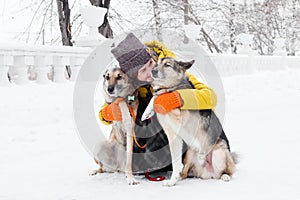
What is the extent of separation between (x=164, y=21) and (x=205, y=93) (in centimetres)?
1614

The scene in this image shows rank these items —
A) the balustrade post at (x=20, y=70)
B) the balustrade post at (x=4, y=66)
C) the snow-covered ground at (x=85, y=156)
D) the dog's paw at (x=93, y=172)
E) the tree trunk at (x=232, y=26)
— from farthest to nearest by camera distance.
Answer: the tree trunk at (x=232, y=26) < the balustrade post at (x=20, y=70) < the balustrade post at (x=4, y=66) < the dog's paw at (x=93, y=172) < the snow-covered ground at (x=85, y=156)

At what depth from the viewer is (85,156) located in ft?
12.9

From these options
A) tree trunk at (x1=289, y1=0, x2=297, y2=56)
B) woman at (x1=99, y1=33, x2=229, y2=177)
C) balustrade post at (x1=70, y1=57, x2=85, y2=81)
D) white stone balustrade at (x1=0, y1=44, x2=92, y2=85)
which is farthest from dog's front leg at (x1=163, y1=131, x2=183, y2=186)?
tree trunk at (x1=289, y1=0, x2=297, y2=56)

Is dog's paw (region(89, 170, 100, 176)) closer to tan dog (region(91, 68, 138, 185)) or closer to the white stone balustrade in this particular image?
tan dog (region(91, 68, 138, 185))

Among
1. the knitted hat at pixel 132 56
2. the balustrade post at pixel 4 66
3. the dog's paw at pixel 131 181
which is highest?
the knitted hat at pixel 132 56

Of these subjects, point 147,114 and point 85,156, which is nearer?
point 147,114

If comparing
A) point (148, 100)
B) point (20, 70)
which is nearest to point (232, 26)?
point (20, 70)

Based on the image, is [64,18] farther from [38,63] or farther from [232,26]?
[38,63]

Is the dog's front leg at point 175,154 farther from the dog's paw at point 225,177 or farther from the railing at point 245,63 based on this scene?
the railing at point 245,63

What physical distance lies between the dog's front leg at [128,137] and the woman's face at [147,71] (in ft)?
0.79

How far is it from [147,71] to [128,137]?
518 mm

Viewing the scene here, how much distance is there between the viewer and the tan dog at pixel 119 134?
2902 mm

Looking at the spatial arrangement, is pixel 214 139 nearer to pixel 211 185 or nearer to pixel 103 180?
pixel 211 185

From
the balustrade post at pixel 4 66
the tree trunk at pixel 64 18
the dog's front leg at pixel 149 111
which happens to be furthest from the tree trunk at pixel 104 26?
the dog's front leg at pixel 149 111
